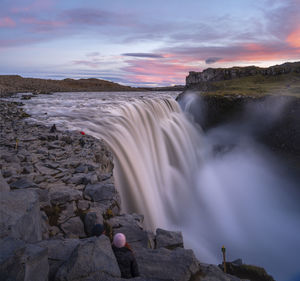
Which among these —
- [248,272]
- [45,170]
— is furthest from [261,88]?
[45,170]

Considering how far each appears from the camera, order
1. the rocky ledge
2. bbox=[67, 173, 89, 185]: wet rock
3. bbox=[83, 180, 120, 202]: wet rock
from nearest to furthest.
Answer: bbox=[83, 180, 120, 202]: wet rock, bbox=[67, 173, 89, 185]: wet rock, the rocky ledge

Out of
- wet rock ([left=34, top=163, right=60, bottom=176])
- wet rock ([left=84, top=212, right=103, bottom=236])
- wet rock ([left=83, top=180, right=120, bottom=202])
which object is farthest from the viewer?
wet rock ([left=34, top=163, right=60, bottom=176])

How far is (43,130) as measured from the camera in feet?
→ 51.5

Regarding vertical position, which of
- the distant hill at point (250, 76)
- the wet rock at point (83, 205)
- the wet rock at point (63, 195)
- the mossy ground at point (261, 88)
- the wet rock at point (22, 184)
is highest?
the distant hill at point (250, 76)

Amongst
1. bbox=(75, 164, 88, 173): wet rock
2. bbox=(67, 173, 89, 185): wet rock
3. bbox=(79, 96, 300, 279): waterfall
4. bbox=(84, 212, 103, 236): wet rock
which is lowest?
bbox=(79, 96, 300, 279): waterfall

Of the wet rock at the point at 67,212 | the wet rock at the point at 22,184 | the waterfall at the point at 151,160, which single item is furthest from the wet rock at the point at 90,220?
the waterfall at the point at 151,160

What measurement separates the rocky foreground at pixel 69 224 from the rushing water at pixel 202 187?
3165 millimetres

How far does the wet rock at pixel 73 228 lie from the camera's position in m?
6.34

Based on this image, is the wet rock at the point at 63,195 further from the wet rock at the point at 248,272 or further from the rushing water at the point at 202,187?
the wet rock at the point at 248,272

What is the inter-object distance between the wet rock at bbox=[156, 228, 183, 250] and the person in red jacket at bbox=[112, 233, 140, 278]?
2077 millimetres

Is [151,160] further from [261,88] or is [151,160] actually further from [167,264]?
[261,88]

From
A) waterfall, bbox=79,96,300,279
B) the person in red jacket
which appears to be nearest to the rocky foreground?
the person in red jacket

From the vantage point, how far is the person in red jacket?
4898 mm

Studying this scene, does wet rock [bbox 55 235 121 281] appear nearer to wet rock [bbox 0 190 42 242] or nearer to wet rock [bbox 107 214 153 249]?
wet rock [bbox 0 190 42 242]
